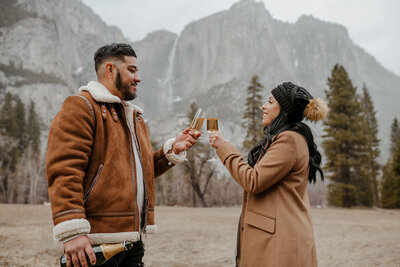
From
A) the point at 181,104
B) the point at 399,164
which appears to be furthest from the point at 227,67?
the point at 399,164

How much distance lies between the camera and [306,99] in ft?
7.69

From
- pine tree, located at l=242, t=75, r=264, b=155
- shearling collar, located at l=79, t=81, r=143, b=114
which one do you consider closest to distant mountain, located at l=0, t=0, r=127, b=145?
pine tree, located at l=242, t=75, r=264, b=155

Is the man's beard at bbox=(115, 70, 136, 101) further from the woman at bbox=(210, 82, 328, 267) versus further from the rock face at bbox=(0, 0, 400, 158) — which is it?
the rock face at bbox=(0, 0, 400, 158)

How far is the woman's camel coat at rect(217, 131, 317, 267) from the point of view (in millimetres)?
2125

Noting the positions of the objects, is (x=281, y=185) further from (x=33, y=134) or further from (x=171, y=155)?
(x=33, y=134)

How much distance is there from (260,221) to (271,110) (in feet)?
3.20

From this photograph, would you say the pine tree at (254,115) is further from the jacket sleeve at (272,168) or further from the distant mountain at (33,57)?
the distant mountain at (33,57)

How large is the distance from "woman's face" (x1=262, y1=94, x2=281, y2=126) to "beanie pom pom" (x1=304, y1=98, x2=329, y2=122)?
0.24 metres

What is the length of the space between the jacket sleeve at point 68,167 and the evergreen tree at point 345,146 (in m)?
25.4

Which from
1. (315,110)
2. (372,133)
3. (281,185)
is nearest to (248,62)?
(372,133)

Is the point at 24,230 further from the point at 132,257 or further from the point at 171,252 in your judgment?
the point at 132,257

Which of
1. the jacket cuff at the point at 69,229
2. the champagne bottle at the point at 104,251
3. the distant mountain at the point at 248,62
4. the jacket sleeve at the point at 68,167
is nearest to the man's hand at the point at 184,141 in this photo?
the jacket sleeve at the point at 68,167

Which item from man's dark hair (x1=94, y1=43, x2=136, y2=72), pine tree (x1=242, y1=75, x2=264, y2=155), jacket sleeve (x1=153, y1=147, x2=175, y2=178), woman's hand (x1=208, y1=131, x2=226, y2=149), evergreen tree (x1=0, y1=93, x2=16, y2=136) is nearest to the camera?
man's dark hair (x1=94, y1=43, x2=136, y2=72)

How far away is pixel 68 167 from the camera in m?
1.79
